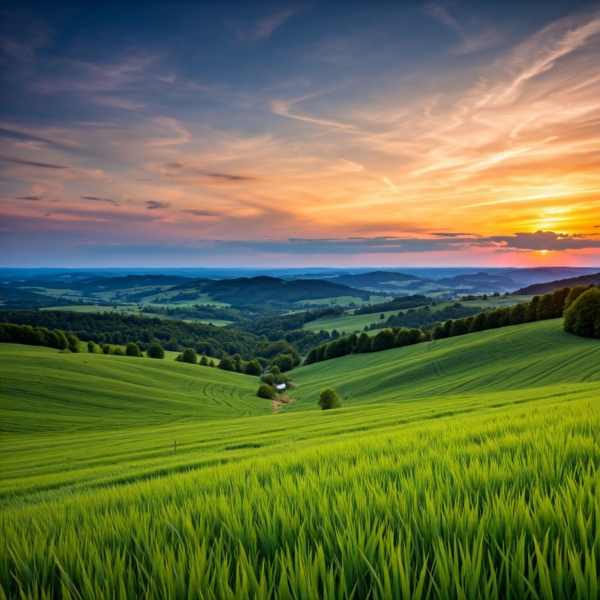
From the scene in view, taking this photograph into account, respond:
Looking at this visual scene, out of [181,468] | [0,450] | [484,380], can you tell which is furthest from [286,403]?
[181,468]

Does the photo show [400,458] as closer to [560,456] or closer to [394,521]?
[560,456]

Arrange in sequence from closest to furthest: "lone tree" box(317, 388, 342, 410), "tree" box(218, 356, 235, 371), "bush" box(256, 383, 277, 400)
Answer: "lone tree" box(317, 388, 342, 410), "bush" box(256, 383, 277, 400), "tree" box(218, 356, 235, 371)

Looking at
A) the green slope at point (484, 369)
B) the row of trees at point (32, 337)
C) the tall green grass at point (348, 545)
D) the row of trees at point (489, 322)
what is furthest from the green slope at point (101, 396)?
the tall green grass at point (348, 545)

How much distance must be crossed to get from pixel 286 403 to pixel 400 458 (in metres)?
71.1

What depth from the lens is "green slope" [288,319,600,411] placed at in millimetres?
45438

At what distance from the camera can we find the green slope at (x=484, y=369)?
4544cm

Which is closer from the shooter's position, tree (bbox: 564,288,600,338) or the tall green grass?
the tall green grass

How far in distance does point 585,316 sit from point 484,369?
21714mm

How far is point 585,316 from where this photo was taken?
201 feet

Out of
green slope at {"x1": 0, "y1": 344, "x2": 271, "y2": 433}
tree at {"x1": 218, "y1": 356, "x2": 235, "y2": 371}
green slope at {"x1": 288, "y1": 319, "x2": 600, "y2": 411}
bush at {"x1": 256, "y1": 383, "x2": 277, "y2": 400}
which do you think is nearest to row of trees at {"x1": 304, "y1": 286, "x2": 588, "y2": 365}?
green slope at {"x1": 288, "y1": 319, "x2": 600, "y2": 411}

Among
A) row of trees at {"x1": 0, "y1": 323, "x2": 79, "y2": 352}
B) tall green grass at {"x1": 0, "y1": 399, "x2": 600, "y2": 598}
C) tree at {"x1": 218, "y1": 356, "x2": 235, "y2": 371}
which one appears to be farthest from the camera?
tree at {"x1": 218, "y1": 356, "x2": 235, "y2": 371}

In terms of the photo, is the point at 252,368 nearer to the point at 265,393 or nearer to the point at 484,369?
the point at 265,393

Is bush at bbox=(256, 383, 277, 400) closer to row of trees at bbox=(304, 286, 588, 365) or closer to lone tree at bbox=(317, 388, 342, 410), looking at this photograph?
lone tree at bbox=(317, 388, 342, 410)

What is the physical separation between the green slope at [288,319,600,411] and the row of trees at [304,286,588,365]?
5.84 meters
